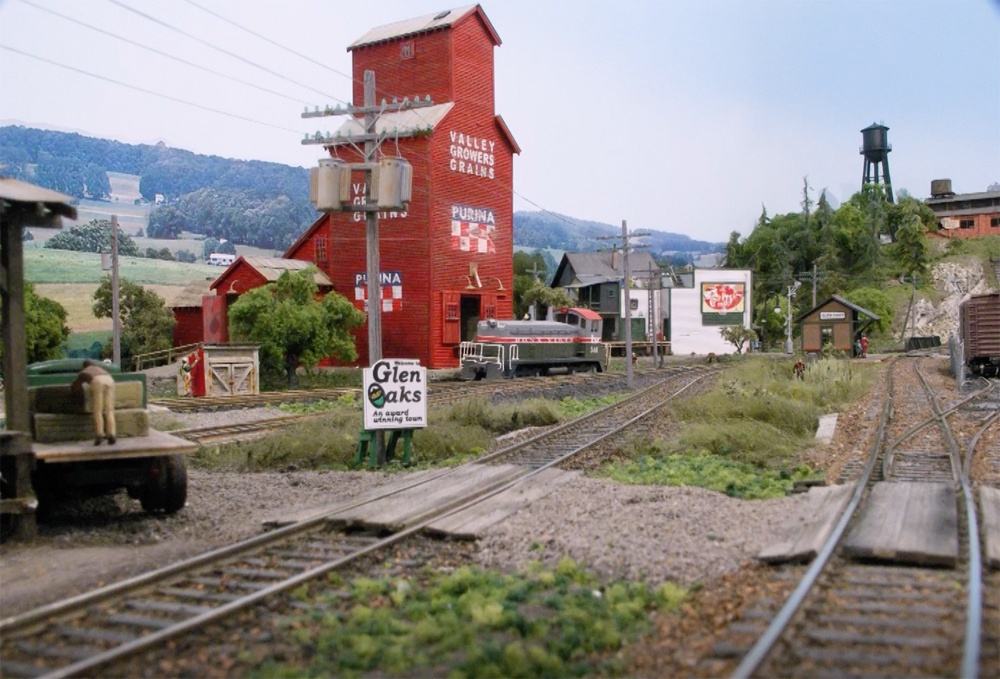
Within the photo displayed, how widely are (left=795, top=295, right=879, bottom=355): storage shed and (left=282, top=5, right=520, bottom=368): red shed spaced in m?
A: 17.6

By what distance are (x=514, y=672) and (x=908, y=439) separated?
11545mm

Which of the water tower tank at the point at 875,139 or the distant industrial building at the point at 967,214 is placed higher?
the water tower tank at the point at 875,139

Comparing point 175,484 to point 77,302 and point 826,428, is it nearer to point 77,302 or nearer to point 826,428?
point 826,428

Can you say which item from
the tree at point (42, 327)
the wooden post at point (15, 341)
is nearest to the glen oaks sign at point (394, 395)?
the wooden post at point (15, 341)

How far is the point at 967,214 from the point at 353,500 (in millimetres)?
117419

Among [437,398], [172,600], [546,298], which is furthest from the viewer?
[546,298]

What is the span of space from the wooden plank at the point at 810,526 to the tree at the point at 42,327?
99.2ft

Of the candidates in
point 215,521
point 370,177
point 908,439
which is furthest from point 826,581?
point 370,177

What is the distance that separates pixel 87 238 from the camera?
56.3 m

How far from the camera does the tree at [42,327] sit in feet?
106

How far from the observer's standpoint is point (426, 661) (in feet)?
16.5

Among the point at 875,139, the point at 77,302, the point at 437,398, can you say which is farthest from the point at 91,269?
the point at 875,139

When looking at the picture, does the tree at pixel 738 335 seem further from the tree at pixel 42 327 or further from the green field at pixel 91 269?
the tree at pixel 42 327

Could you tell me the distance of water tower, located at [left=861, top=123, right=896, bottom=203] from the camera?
4186 inches
